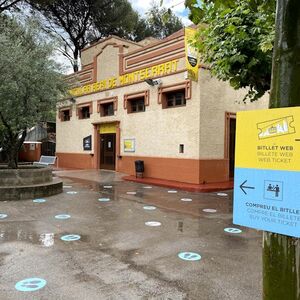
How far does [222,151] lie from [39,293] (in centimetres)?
1111

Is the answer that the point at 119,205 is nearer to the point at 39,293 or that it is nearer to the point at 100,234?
the point at 100,234

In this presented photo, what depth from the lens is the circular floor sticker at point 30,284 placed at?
3654 mm

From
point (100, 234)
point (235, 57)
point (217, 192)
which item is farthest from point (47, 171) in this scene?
point (235, 57)

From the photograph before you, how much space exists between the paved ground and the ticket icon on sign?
239 cm

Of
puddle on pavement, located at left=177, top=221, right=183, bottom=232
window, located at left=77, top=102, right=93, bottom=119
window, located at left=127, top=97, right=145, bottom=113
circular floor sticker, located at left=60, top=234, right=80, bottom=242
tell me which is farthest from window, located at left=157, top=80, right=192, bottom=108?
circular floor sticker, located at left=60, top=234, right=80, bottom=242

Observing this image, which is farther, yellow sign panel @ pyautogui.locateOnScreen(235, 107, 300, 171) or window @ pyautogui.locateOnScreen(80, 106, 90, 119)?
window @ pyautogui.locateOnScreen(80, 106, 90, 119)

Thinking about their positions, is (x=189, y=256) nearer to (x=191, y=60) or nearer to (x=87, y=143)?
(x=191, y=60)

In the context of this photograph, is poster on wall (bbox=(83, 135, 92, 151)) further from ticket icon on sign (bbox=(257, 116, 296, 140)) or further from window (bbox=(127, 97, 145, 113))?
ticket icon on sign (bbox=(257, 116, 296, 140))

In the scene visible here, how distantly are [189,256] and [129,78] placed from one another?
41.2 feet

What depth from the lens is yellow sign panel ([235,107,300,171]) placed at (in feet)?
5.47

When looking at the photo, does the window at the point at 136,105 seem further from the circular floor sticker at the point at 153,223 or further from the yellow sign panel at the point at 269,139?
the yellow sign panel at the point at 269,139

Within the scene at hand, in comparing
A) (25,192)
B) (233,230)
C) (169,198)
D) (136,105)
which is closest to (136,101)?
(136,105)

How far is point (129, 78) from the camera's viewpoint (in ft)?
53.1

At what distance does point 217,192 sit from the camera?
11.8 meters
